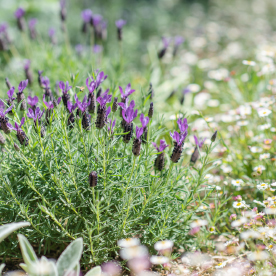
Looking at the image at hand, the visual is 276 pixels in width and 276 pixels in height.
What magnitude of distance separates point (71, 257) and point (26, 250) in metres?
0.18

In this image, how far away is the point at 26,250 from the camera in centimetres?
120

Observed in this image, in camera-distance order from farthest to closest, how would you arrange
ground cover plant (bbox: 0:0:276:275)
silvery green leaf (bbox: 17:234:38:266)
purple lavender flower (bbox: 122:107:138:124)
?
ground cover plant (bbox: 0:0:276:275), purple lavender flower (bbox: 122:107:138:124), silvery green leaf (bbox: 17:234:38:266)

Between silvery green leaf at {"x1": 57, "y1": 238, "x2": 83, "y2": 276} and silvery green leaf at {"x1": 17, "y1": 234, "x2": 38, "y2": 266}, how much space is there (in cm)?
12

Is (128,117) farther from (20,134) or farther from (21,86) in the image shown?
A: (21,86)

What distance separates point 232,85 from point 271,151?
162 centimetres

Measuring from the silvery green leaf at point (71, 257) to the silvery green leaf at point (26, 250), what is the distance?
0.12 m

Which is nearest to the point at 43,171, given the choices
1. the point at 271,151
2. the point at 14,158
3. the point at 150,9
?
the point at 14,158

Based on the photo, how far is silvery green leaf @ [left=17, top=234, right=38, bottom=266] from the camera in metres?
1.16

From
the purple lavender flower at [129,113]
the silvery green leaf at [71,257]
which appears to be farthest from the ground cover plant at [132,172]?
the silvery green leaf at [71,257]

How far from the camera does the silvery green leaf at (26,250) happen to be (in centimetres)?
116

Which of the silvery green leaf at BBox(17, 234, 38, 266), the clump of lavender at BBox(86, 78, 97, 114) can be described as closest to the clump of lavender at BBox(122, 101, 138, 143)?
the clump of lavender at BBox(86, 78, 97, 114)

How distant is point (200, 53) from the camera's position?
5531mm

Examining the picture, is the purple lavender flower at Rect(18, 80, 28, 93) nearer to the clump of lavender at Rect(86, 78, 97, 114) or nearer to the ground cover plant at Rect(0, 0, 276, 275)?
the ground cover plant at Rect(0, 0, 276, 275)

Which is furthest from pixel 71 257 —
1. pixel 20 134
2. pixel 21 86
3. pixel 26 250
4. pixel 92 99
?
pixel 21 86
